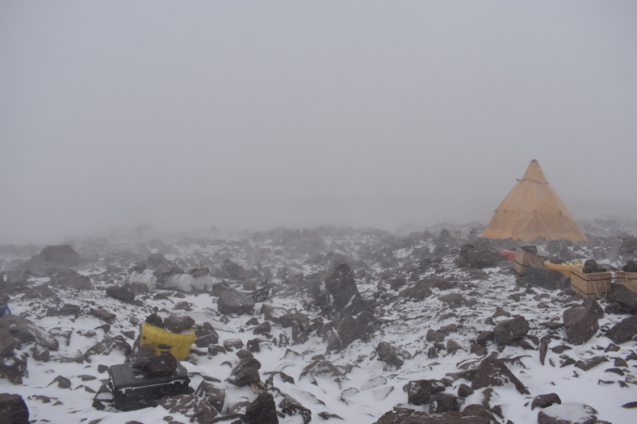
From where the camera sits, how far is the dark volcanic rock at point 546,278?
20.1 feet

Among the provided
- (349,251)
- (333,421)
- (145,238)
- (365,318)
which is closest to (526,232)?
(349,251)

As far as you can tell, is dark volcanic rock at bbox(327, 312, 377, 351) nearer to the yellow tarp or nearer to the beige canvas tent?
the yellow tarp

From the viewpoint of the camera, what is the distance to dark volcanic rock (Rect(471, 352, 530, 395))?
3738 mm

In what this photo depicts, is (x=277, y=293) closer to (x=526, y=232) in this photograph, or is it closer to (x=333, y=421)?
(x=333, y=421)

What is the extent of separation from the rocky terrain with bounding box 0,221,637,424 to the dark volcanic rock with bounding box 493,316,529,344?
0.02 meters

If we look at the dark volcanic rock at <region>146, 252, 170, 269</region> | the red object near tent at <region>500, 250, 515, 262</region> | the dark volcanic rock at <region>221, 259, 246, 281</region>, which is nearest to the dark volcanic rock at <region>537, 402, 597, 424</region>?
the red object near tent at <region>500, 250, 515, 262</region>

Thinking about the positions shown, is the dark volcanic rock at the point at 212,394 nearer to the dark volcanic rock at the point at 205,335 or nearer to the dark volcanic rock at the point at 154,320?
the dark volcanic rock at the point at 154,320

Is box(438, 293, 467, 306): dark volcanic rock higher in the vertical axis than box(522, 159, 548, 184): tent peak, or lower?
lower

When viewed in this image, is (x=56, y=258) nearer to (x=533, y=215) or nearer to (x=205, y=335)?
(x=205, y=335)

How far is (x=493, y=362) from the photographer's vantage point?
392cm

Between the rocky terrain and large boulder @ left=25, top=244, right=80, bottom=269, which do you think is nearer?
the rocky terrain

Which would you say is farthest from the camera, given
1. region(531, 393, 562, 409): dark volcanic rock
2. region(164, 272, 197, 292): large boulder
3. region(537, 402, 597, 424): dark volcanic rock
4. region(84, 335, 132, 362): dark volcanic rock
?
region(164, 272, 197, 292): large boulder

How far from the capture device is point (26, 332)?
4625mm

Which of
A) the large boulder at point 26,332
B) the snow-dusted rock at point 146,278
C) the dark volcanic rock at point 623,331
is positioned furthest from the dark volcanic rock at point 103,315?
the dark volcanic rock at point 623,331
